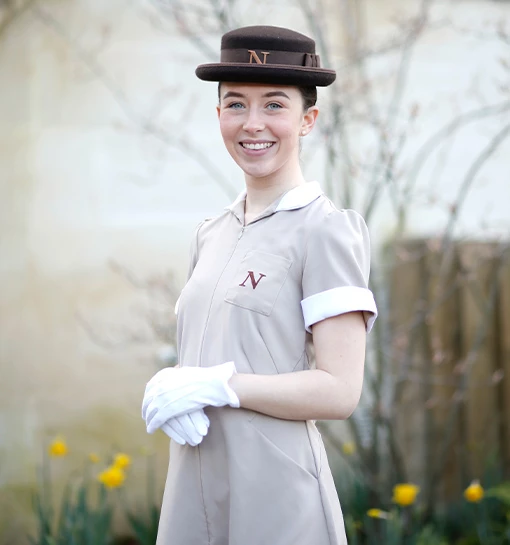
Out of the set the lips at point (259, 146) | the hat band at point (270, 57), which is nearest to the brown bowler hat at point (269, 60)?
the hat band at point (270, 57)

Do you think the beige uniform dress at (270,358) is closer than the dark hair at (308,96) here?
Yes

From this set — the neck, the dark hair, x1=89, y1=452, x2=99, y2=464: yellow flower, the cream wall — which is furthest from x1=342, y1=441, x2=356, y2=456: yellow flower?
the dark hair

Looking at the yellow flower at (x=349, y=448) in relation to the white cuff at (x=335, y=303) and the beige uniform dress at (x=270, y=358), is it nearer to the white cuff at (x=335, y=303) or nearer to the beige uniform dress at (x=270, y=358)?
the beige uniform dress at (x=270, y=358)

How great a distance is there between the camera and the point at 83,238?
3900mm

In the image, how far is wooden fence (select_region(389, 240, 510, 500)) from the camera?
3.91 meters

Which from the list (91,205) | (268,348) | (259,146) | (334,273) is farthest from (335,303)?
(91,205)

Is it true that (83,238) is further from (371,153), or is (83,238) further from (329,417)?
(329,417)

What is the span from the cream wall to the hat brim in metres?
1.97

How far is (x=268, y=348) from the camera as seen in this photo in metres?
1.84

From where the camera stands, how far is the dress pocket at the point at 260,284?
1.84 m

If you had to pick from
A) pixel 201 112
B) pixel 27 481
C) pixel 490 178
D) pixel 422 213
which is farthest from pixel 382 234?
pixel 27 481

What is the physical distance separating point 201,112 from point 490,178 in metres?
1.36

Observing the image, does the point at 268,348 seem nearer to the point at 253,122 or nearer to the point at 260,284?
the point at 260,284

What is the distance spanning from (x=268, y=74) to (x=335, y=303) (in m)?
0.47
